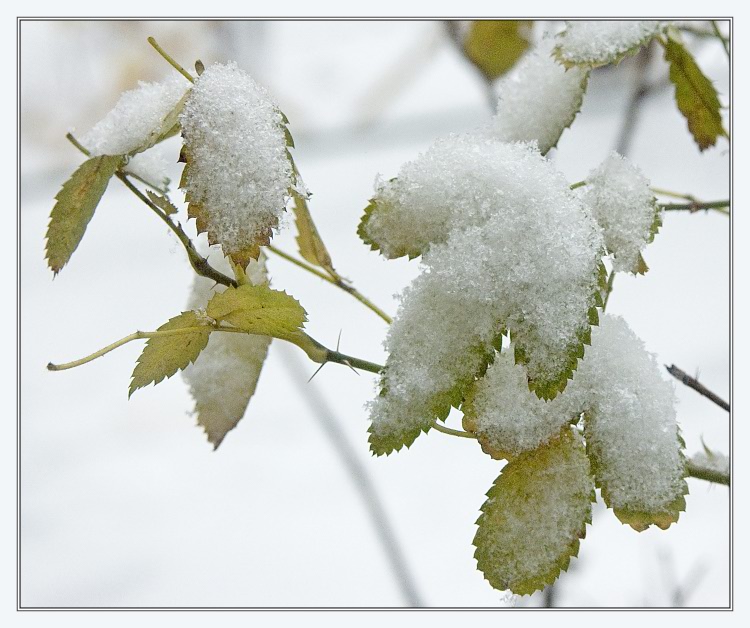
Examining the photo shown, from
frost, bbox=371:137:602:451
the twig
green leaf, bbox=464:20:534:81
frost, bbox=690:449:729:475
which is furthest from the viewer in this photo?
green leaf, bbox=464:20:534:81

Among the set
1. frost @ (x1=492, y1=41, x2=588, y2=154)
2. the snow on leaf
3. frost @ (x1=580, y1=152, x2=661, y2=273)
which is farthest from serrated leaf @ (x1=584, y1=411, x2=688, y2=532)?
frost @ (x1=492, y1=41, x2=588, y2=154)

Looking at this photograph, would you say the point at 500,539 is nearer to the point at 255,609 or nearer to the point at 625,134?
the point at 255,609

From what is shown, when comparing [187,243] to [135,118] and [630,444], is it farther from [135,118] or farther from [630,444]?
[630,444]

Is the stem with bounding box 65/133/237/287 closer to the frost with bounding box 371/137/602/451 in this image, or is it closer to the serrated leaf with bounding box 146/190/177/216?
the serrated leaf with bounding box 146/190/177/216

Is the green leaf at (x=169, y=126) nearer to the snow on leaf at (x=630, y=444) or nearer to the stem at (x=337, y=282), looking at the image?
the stem at (x=337, y=282)

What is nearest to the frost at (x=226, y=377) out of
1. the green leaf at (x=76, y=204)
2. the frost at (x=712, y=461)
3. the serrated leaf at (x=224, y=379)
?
the serrated leaf at (x=224, y=379)
